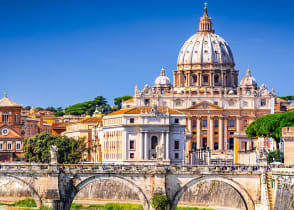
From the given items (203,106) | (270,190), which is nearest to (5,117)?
(203,106)

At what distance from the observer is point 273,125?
379 feet

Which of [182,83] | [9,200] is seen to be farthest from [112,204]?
[182,83]

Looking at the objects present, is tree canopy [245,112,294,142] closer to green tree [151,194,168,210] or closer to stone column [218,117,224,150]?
green tree [151,194,168,210]

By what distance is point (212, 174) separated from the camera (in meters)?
75.1

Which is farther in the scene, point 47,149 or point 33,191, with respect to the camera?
point 47,149

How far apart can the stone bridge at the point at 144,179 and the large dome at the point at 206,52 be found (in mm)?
117395

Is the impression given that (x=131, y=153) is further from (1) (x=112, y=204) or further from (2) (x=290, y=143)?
(2) (x=290, y=143)

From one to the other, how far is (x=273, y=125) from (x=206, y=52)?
78.5m

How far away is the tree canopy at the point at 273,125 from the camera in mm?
111269

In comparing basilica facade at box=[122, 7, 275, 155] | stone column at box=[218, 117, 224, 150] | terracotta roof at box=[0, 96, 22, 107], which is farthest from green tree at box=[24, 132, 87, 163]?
stone column at box=[218, 117, 224, 150]

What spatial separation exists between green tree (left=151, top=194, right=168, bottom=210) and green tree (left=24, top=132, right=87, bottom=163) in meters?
46.1

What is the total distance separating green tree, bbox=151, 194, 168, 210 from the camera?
74.3 m

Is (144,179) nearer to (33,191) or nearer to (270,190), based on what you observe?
(33,191)

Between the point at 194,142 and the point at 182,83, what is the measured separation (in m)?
20.6
